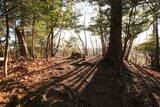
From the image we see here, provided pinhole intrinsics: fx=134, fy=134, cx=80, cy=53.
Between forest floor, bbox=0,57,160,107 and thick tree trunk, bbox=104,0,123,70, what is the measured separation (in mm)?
778

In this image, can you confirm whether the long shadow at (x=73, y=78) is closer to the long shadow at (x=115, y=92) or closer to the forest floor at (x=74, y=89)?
the forest floor at (x=74, y=89)

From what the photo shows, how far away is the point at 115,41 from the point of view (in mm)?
7551

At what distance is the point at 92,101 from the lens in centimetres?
438

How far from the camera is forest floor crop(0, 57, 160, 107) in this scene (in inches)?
163

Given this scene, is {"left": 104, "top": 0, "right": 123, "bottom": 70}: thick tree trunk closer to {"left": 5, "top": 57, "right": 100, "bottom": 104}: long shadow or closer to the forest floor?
the forest floor

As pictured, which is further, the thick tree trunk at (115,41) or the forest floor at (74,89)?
the thick tree trunk at (115,41)

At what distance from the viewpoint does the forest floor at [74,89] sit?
413 cm

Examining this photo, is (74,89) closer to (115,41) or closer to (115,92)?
(115,92)

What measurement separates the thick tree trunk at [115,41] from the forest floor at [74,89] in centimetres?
78

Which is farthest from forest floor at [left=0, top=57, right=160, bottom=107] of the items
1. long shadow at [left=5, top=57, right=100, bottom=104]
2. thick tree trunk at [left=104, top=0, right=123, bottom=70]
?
thick tree trunk at [left=104, top=0, right=123, bottom=70]

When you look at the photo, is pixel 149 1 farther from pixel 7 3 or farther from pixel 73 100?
pixel 7 3

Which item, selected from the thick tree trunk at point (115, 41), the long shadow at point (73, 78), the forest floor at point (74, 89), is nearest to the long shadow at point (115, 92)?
the forest floor at point (74, 89)

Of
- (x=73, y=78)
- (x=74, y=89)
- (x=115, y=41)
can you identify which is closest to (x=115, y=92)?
(x=74, y=89)

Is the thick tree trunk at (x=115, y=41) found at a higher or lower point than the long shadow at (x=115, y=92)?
higher
